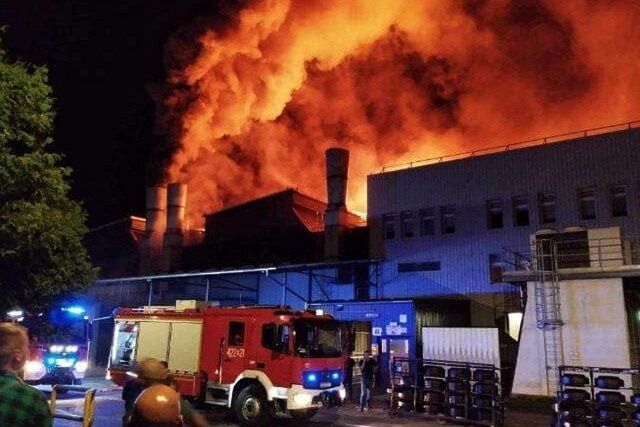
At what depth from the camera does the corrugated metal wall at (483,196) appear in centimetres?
2273

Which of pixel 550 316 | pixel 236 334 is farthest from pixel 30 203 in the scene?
pixel 550 316

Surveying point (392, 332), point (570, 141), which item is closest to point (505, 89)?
point (570, 141)

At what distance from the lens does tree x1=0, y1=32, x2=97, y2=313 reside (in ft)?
43.2

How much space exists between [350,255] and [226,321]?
15.7m

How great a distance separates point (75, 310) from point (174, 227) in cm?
1805

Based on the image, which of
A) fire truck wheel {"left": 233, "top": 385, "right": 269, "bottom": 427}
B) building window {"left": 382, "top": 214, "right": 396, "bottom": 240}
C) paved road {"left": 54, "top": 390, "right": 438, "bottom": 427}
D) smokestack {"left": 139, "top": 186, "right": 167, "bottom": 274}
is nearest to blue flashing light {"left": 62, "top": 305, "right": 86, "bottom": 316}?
paved road {"left": 54, "top": 390, "right": 438, "bottom": 427}

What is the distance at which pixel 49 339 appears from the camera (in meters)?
18.4

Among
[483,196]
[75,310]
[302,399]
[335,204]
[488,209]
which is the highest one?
[335,204]

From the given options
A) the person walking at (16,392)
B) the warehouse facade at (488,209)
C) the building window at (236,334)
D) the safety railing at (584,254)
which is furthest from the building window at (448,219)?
the person walking at (16,392)

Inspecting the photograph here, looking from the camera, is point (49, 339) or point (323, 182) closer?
point (49, 339)

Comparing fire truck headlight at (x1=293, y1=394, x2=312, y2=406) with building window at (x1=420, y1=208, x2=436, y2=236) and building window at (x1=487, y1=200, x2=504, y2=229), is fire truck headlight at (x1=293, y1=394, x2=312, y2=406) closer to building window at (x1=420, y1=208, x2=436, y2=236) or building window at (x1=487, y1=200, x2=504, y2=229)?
building window at (x1=487, y1=200, x2=504, y2=229)

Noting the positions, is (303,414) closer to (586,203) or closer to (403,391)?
(403,391)

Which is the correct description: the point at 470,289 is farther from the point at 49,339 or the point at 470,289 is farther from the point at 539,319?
the point at 49,339

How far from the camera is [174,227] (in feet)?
126
